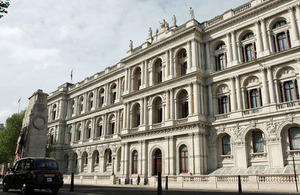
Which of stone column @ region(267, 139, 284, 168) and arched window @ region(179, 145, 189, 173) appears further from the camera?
arched window @ region(179, 145, 189, 173)

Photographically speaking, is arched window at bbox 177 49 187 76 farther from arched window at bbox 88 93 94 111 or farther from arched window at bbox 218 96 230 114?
arched window at bbox 88 93 94 111

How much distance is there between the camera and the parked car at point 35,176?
45.7ft

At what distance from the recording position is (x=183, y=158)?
31.8 meters

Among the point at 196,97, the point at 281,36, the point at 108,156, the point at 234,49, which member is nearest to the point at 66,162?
the point at 108,156

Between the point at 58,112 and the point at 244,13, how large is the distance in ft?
143

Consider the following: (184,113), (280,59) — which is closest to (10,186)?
(184,113)

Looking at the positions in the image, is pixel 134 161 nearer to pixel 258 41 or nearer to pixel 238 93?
pixel 238 93

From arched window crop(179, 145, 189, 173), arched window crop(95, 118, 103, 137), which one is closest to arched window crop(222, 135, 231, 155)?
arched window crop(179, 145, 189, 173)

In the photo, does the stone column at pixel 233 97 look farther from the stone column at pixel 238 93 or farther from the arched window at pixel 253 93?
the arched window at pixel 253 93

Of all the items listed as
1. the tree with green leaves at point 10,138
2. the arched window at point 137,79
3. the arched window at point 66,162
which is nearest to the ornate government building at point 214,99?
the arched window at point 137,79

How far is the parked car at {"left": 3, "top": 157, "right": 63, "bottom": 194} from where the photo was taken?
13.9m

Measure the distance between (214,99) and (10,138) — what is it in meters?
37.9

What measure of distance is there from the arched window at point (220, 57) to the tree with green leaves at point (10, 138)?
38.3 m

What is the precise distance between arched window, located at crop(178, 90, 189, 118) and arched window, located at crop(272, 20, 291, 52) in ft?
37.6
